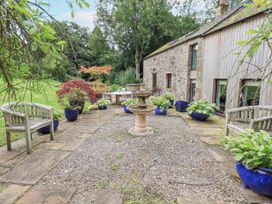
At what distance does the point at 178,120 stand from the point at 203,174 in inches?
130

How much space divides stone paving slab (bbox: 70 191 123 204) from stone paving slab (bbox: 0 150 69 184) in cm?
72

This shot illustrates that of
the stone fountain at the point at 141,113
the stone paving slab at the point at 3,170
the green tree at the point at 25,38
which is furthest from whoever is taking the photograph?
the stone fountain at the point at 141,113

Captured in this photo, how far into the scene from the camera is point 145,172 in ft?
8.66

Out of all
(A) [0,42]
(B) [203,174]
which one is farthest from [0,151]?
(B) [203,174]

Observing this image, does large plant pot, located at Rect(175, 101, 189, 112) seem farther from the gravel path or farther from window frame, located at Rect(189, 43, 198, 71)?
the gravel path

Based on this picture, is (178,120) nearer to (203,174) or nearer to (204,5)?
(203,174)

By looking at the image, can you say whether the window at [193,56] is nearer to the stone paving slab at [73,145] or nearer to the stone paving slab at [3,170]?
the stone paving slab at [73,145]

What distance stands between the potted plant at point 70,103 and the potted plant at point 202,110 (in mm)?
3680

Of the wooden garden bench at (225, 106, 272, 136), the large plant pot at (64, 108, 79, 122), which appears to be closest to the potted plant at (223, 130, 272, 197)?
the wooden garden bench at (225, 106, 272, 136)

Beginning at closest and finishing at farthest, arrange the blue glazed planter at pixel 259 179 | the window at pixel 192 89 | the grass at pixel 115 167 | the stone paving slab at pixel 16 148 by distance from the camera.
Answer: the blue glazed planter at pixel 259 179, the grass at pixel 115 167, the stone paving slab at pixel 16 148, the window at pixel 192 89

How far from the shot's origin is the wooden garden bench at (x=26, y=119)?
3.10m

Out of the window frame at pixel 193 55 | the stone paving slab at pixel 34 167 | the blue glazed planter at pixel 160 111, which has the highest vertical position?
the window frame at pixel 193 55

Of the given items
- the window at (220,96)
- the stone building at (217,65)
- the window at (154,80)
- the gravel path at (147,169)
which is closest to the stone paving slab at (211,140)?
the gravel path at (147,169)

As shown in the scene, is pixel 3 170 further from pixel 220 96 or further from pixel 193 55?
pixel 193 55
